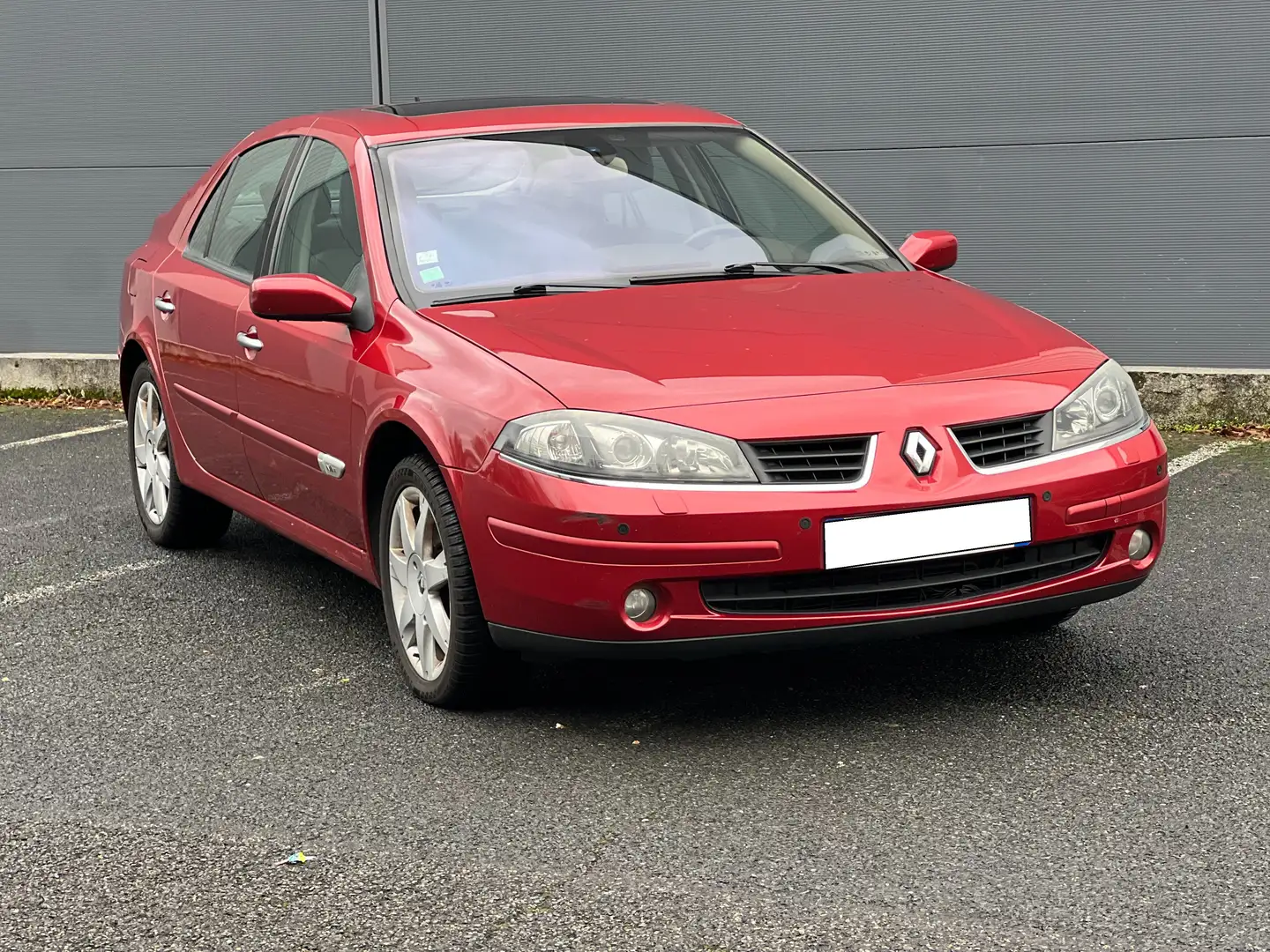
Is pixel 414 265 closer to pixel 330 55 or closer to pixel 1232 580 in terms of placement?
pixel 1232 580

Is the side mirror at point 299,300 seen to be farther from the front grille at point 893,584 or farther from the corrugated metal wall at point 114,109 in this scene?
the corrugated metal wall at point 114,109

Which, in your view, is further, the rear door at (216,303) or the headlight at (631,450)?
the rear door at (216,303)

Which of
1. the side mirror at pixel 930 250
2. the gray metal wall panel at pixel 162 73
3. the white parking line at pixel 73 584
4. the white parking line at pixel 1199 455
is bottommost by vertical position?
the white parking line at pixel 1199 455

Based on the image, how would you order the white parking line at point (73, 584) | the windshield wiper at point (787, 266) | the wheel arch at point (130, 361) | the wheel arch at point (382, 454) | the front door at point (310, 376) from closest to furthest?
1. the wheel arch at point (382, 454)
2. the front door at point (310, 376)
3. the windshield wiper at point (787, 266)
4. the white parking line at point (73, 584)
5. the wheel arch at point (130, 361)

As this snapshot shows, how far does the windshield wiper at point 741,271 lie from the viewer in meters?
5.07

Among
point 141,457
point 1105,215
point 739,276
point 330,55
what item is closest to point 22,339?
point 330,55

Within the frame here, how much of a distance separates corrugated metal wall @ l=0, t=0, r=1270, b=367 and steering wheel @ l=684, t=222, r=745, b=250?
4079 millimetres

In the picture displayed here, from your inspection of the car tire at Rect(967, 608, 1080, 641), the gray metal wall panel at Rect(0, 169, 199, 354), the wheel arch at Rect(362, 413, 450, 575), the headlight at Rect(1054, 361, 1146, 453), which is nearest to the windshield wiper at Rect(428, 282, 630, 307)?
the wheel arch at Rect(362, 413, 450, 575)

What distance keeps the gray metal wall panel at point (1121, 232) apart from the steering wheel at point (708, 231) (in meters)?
4.05

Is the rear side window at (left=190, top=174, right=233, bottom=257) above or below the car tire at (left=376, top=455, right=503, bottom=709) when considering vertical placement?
above

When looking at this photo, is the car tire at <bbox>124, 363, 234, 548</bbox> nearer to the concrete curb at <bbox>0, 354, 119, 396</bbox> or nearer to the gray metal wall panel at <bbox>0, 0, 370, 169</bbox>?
the gray metal wall panel at <bbox>0, 0, 370, 169</bbox>

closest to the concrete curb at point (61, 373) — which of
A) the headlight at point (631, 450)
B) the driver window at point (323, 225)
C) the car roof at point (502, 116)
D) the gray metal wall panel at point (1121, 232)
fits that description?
the gray metal wall panel at point (1121, 232)

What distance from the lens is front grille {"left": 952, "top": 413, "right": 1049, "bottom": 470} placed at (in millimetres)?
4230

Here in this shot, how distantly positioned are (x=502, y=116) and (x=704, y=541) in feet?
7.05
